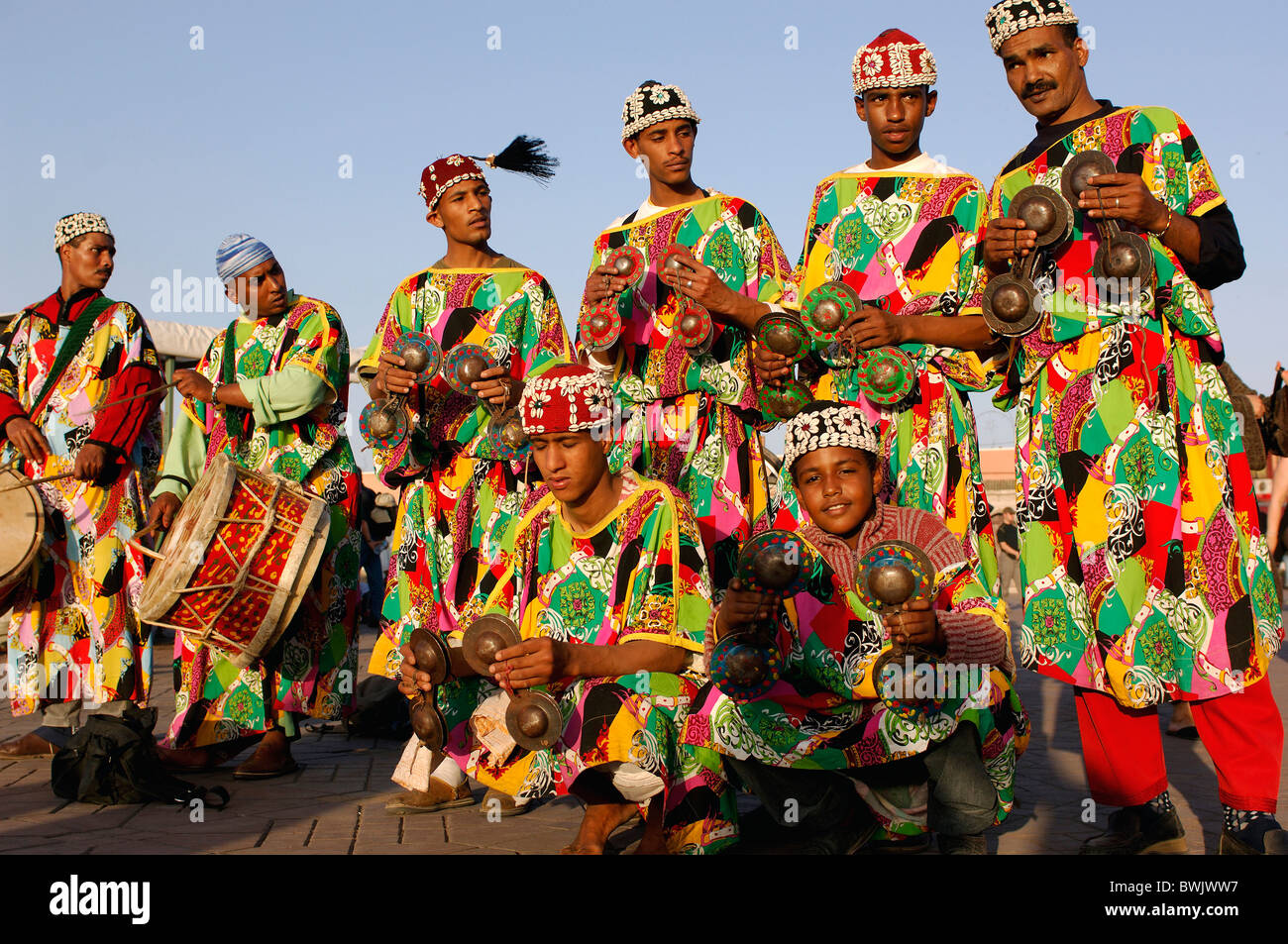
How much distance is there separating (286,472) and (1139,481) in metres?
3.83

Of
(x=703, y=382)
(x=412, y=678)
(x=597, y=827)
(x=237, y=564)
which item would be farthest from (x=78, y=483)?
(x=597, y=827)

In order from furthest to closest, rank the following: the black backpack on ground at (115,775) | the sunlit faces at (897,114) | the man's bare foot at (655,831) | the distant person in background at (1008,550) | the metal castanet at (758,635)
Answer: the distant person in background at (1008,550) → the black backpack on ground at (115,775) → the sunlit faces at (897,114) → the man's bare foot at (655,831) → the metal castanet at (758,635)

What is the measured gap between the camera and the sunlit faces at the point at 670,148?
17.9ft

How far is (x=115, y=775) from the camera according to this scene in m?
5.30

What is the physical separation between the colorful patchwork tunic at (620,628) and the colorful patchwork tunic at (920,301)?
2.72ft

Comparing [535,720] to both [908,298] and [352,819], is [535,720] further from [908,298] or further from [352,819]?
[908,298]

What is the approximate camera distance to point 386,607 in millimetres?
5801

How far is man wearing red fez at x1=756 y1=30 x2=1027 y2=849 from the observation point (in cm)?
461

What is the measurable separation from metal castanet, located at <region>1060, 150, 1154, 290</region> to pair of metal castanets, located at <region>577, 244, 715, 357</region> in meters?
1.35

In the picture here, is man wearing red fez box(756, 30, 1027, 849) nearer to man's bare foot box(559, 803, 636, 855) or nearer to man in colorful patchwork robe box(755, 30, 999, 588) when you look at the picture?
man in colorful patchwork robe box(755, 30, 999, 588)

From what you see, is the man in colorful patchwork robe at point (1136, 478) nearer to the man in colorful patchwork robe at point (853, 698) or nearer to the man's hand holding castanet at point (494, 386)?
the man in colorful patchwork robe at point (853, 698)

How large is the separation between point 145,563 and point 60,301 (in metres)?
1.41

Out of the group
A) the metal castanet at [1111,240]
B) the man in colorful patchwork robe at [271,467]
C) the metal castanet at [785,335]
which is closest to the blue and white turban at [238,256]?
the man in colorful patchwork robe at [271,467]
